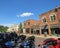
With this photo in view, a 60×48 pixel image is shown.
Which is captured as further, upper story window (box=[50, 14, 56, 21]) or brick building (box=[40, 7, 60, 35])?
upper story window (box=[50, 14, 56, 21])

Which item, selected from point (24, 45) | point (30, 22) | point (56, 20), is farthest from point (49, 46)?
point (30, 22)

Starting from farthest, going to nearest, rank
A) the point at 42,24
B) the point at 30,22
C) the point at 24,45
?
the point at 30,22 → the point at 42,24 → the point at 24,45

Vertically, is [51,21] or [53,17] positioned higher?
[53,17]

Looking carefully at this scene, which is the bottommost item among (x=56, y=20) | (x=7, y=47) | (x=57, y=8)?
(x=7, y=47)

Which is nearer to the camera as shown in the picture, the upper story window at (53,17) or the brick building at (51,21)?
the brick building at (51,21)

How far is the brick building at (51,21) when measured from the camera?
50.3 meters

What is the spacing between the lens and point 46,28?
55.3 meters

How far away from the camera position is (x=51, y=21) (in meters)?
53.2

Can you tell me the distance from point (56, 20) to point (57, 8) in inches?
148

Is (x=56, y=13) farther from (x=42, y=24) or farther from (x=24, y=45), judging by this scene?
(x=24, y=45)

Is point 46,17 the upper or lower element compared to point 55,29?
upper

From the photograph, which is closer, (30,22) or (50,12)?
(50,12)

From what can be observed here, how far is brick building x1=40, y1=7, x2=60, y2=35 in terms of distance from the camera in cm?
5027

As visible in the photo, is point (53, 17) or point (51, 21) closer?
point (53, 17)
